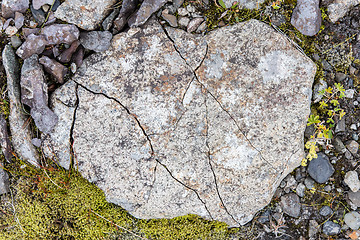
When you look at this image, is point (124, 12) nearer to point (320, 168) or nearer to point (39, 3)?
point (39, 3)

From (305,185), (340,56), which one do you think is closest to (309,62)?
(340,56)

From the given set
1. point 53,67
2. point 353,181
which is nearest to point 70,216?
point 53,67

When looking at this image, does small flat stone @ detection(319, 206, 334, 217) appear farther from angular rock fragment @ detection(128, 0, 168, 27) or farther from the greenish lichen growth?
angular rock fragment @ detection(128, 0, 168, 27)

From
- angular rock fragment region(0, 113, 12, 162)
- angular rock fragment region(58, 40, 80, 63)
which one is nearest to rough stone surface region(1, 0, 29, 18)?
angular rock fragment region(58, 40, 80, 63)

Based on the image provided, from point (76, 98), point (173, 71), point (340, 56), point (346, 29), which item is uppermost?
point (346, 29)

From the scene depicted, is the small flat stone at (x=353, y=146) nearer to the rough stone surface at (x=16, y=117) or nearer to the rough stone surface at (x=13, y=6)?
the rough stone surface at (x=16, y=117)

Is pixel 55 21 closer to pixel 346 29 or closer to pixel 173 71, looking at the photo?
pixel 173 71

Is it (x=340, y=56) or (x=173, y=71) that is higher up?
(x=340, y=56)

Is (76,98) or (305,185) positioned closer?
(76,98)
